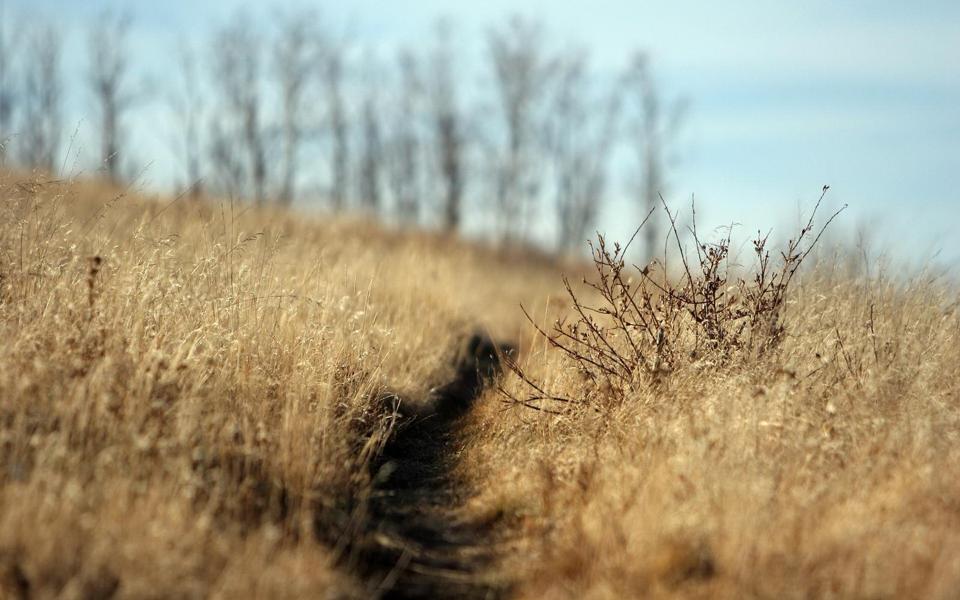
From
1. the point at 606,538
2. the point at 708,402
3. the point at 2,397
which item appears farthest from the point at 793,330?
the point at 2,397

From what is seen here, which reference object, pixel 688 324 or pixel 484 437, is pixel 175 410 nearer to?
pixel 484 437

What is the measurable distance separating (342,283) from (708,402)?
3.88 meters

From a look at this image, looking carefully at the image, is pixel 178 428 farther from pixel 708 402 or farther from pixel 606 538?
pixel 708 402

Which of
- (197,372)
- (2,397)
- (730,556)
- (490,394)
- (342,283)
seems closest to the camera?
(730,556)

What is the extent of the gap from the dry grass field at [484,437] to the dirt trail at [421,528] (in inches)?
→ 4.0

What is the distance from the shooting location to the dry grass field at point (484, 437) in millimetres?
3336

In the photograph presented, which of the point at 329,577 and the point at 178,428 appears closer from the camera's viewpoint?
the point at 329,577

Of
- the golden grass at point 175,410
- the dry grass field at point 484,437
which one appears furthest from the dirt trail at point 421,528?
the golden grass at point 175,410

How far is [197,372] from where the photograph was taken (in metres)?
4.85

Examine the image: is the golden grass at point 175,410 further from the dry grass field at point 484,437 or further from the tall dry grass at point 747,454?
the tall dry grass at point 747,454

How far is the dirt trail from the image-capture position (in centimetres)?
380

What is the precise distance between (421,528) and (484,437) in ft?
4.63

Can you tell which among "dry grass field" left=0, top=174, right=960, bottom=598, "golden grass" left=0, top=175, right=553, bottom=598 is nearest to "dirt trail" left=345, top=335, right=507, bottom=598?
"dry grass field" left=0, top=174, right=960, bottom=598

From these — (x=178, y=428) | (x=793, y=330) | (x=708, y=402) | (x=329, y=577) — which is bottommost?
(x=329, y=577)
